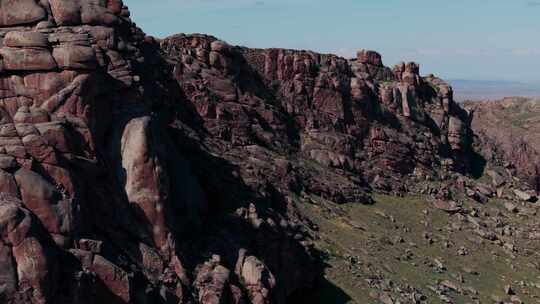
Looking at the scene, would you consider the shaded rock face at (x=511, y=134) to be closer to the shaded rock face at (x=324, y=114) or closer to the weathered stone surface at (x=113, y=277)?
the shaded rock face at (x=324, y=114)

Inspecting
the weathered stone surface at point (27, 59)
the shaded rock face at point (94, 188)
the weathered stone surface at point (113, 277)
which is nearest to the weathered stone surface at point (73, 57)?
the shaded rock face at point (94, 188)

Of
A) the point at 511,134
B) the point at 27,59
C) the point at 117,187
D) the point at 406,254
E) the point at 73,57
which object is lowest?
the point at 406,254

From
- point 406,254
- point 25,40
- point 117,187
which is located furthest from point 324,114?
point 25,40

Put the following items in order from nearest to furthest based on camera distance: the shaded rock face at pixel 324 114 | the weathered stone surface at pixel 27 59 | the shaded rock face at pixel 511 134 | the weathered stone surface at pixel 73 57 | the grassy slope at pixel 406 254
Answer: the weathered stone surface at pixel 27 59, the weathered stone surface at pixel 73 57, the grassy slope at pixel 406 254, the shaded rock face at pixel 324 114, the shaded rock face at pixel 511 134

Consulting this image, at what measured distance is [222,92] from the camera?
107 meters

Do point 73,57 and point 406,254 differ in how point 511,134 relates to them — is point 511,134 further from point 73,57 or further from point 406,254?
point 73,57

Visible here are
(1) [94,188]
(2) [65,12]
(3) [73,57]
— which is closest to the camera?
(1) [94,188]

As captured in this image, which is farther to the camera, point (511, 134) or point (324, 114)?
point (511, 134)

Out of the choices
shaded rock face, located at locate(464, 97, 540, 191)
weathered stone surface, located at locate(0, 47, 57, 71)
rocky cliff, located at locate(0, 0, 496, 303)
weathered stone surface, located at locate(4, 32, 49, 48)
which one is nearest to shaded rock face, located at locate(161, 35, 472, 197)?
rocky cliff, located at locate(0, 0, 496, 303)

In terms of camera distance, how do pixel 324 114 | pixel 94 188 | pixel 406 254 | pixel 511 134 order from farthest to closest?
pixel 511 134 → pixel 324 114 → pixel 406 254 → pixel 94 188

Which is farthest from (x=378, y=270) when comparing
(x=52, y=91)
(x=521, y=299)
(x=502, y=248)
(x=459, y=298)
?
(x=52, y=91)

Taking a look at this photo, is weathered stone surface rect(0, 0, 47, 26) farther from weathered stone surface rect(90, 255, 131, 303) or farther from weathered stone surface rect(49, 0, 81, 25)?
weathered stone surface rect(90, 255, 131, 303)

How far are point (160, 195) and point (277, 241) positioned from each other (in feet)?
67.2

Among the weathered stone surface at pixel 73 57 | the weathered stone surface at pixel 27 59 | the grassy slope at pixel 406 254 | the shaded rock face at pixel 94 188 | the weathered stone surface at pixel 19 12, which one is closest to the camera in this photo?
the shaded rock face at pixel 94 188
